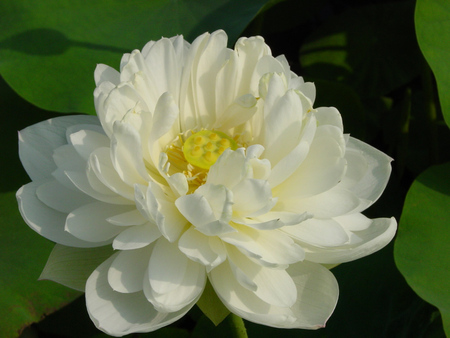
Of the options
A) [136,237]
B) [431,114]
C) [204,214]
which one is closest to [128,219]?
[136,237]

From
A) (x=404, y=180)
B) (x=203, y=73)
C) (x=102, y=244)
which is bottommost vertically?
(x=404, y=180)

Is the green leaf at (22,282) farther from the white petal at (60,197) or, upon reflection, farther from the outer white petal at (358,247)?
the outer white petal at (358,247)

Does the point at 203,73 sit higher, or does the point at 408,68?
the point at 203,73

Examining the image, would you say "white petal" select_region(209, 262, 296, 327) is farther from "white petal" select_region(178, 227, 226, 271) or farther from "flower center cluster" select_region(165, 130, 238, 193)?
"flower center cluster" select_region(165, 130, 238, 193)

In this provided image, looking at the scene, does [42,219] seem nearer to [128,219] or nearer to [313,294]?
[128,219]

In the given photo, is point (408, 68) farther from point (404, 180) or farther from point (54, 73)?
point (54, 73)

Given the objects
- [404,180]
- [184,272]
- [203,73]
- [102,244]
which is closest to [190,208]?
[184,272]

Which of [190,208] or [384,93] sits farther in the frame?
[384,93]

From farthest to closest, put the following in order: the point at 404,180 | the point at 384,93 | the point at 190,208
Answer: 1. the point at 384,93
2. the point at 404,180
3. the point at 190,208
